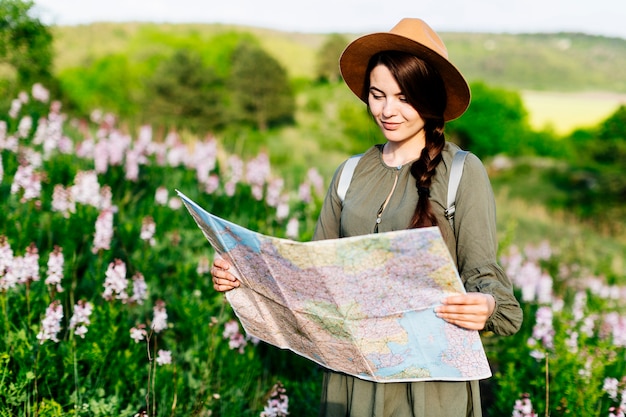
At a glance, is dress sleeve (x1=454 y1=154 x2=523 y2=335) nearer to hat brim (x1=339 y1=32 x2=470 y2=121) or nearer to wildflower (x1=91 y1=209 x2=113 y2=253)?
hat brim (x1=339 y1=32 x2=470 y2=121)

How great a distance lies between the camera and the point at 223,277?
79.7 inches

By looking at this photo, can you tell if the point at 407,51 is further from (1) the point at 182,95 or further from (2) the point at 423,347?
(1) the point at 182,95

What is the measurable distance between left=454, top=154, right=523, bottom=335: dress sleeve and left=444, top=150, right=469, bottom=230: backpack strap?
0.02 metres

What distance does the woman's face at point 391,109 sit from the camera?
6.71 feet

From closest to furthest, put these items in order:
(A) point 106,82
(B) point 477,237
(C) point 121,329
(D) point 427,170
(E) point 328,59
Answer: (B) point 477,237, (D) point 427,170, (C) point 121,329, (A) point 106,82, (E) point 328,59

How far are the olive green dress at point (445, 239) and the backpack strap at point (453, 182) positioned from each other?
0.02 m

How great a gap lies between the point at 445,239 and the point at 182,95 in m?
48.3

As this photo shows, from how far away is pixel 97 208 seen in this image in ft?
16.4

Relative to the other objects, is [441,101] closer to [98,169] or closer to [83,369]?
[83,369]

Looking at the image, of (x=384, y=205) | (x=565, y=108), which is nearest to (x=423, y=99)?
(x=384, y=205)

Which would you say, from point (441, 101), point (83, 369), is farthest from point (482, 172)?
point (83, 369)

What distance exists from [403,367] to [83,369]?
2.12 meters

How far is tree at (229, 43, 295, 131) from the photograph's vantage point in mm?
56469

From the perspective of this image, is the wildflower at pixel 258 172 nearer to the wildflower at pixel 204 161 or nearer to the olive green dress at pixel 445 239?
the wildflower at pixel 204 161
